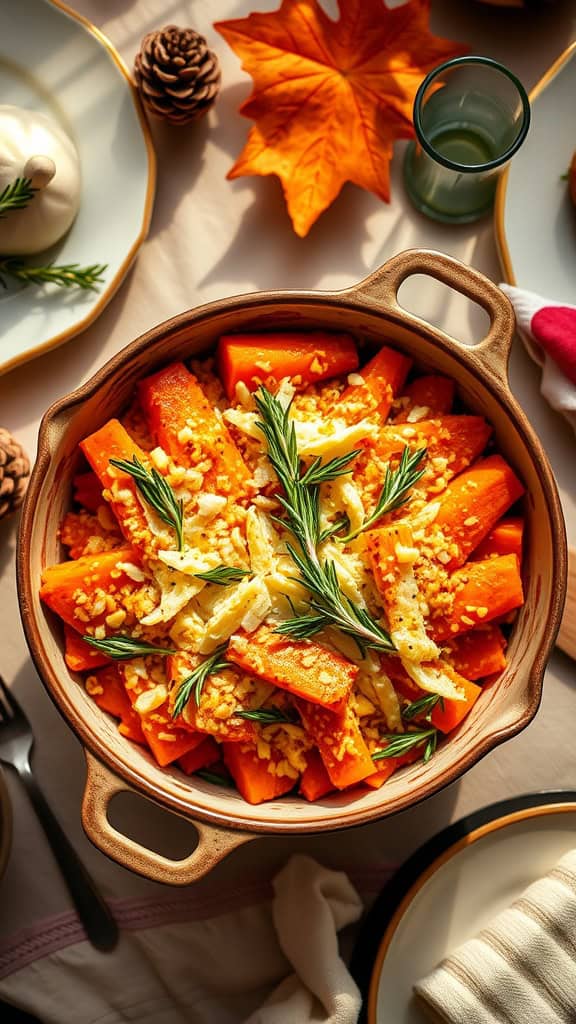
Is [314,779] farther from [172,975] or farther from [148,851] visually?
[172,975]

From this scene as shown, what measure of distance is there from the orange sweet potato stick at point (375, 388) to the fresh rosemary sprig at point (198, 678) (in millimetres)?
437

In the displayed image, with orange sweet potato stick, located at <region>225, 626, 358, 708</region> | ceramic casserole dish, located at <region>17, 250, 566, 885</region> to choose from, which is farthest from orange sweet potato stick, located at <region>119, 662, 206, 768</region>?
orange sweet potato stick, located at <region>225, 626, 358, 708</region>

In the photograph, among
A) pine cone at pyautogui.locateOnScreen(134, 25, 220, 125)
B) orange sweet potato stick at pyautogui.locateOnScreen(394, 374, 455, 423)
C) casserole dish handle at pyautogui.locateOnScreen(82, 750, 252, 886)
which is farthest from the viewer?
pine cone at pyautogui.locateOnScreen(134, 25, 220, 125)

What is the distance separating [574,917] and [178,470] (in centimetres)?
103

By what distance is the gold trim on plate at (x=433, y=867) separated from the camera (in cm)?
153

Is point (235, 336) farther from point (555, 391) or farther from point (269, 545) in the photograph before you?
point (555, 391)

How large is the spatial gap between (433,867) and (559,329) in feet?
3.28

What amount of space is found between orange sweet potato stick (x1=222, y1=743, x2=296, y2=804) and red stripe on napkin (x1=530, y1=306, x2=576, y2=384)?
2.92 ft

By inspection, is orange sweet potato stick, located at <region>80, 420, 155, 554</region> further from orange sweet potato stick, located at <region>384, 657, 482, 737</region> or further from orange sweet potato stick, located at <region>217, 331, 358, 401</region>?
orange sweet potato stick, located at <region>384, 657, 482, 737</region>

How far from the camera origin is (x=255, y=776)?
1383 millimetres

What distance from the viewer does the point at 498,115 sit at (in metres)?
1.66

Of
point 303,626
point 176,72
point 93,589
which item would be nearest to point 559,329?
point 303,626

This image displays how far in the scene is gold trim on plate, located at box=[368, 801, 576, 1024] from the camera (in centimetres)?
153

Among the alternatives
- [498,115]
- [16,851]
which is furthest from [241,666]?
[498,115]
